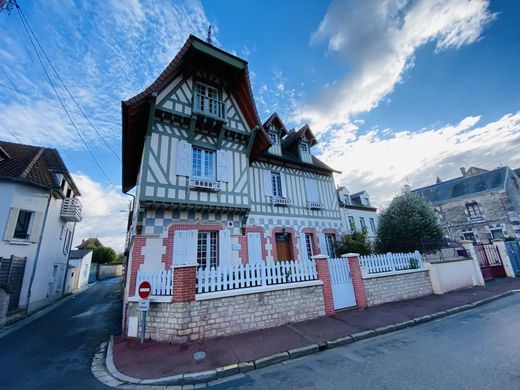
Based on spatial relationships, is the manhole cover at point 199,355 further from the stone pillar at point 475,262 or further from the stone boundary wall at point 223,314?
the stone pillar at point 475,262

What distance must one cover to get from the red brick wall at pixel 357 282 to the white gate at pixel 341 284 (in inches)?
5.1

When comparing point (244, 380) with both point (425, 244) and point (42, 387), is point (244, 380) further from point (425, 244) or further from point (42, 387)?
point (425, 244)

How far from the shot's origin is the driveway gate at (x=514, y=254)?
13828mm

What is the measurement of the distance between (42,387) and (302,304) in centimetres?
602

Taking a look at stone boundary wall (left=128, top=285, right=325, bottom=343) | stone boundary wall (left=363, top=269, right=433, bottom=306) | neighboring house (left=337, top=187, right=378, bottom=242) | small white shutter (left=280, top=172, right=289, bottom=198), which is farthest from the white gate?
neighboring house (left=337, top=187, right=378, bottom=242)

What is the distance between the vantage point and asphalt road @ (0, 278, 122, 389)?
4316 millimetres

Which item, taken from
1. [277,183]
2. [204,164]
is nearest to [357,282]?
[277,183]

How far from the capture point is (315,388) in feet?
11.3

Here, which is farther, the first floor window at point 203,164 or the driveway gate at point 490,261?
the driveway gate at point 490,261

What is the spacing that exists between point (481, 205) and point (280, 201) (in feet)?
91.2

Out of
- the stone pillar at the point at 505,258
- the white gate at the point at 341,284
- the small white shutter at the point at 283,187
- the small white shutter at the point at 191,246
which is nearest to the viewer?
the white gate at the point at 341,284

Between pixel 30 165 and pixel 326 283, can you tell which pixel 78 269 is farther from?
pixel 326 283

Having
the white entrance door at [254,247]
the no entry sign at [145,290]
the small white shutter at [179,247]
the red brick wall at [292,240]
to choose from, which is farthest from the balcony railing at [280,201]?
the no entry sign at [145,290]

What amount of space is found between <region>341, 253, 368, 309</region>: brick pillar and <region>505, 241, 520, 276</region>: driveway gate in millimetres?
13110
